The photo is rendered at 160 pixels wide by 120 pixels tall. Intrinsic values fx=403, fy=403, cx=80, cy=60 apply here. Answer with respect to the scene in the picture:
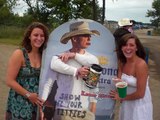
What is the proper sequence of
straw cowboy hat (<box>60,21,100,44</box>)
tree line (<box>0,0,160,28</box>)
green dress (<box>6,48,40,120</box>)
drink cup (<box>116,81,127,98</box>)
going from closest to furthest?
drink cup (<box>116,81,127,98</box>)
straw cowboy hat (<box>60,21,100,44</box>)
green dress (<box>6,48,40,120</box>)
tree line (<box>0,0,160,28</box>)

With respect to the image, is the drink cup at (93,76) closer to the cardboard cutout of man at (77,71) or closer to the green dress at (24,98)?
the cardboard cutout of man at (77,71)

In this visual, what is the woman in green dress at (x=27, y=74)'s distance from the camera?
424cm

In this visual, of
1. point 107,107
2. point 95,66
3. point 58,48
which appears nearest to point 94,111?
point 107,107

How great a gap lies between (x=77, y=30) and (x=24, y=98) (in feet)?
3.07

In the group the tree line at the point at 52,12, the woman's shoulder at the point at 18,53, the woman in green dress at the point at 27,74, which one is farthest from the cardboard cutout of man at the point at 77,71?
the tree line at the point at 52,12

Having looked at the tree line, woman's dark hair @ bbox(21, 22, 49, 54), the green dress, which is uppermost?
the tree line

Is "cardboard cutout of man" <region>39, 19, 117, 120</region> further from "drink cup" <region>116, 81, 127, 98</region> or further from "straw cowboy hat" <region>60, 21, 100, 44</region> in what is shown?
"drink cup" <region>116, 81, 127, 98</region>

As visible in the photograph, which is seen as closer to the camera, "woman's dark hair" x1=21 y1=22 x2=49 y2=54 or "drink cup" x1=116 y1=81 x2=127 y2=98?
"drink cup" x1=116 y1=81 x2=127 y2=98

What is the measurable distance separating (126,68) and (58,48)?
757 millimetres

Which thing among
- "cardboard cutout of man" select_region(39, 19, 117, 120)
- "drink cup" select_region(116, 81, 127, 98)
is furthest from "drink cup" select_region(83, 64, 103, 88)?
"drink cup" select_region(116, 81, 127, 98)

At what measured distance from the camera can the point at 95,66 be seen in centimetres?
414

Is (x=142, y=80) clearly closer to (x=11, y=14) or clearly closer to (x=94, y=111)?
(x=94, y=111)

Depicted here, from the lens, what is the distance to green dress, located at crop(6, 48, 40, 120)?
429 cm

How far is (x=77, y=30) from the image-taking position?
4.21m
